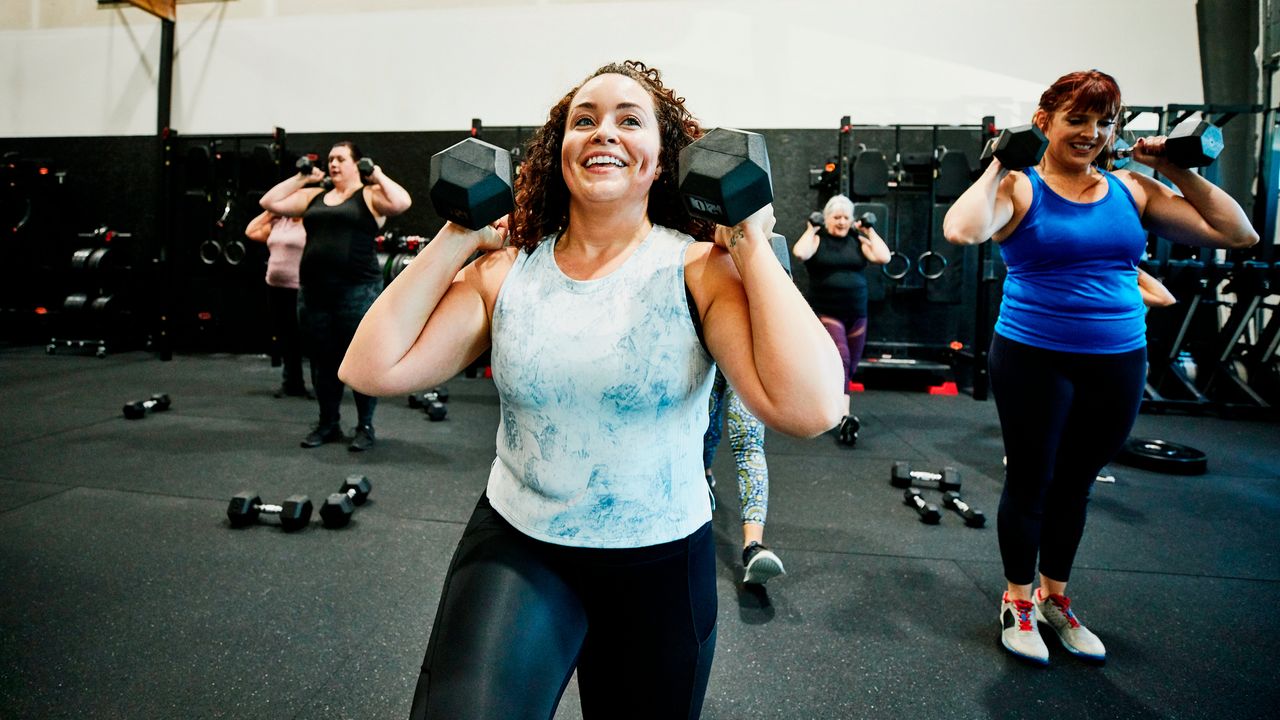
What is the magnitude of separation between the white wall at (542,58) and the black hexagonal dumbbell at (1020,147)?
15.9 ft

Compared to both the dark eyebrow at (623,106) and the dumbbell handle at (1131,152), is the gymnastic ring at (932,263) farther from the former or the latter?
the dark eyebrow at (623,106)

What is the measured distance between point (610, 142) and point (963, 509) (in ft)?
8.41

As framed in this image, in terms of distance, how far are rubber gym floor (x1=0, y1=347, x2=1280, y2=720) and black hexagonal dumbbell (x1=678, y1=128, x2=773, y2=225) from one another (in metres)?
1.29

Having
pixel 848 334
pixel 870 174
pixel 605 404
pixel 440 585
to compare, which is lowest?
pixel 440 585

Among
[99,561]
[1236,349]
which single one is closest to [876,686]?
[99,561]

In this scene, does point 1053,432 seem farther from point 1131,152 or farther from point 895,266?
point 895,266

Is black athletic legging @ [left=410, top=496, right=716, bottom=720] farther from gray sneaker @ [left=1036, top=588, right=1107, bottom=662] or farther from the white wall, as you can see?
the white wall

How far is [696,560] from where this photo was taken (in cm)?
95

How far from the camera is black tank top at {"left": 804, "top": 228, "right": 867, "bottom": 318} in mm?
4000

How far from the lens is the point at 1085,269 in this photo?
163cm

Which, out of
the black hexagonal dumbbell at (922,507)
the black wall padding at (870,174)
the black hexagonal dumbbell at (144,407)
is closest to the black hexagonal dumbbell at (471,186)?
the black hexagonal dumbbell at (922,507)

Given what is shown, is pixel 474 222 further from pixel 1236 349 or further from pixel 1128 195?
pixel 1236 349

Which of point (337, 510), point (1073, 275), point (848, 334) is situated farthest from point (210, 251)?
point (1073, 275)

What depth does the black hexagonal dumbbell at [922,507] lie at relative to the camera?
2.75m
